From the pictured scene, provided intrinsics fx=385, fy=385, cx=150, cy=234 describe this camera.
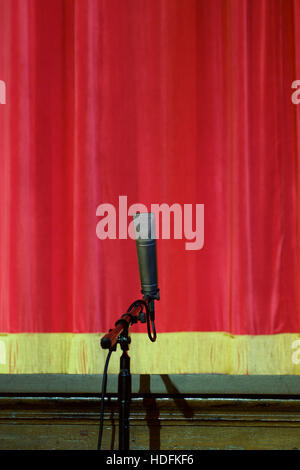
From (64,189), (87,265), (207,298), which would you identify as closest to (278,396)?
(207,298)

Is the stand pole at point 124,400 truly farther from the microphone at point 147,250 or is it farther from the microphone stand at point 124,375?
the microphone at point 147,250

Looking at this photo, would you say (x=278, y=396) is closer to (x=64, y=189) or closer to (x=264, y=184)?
(x=264, y=184)

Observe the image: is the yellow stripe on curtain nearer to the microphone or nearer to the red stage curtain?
the red stage curtain

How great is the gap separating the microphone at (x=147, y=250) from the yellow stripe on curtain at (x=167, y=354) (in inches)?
22.5

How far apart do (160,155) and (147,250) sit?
661mm

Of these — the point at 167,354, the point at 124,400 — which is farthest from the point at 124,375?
the point at 167,354

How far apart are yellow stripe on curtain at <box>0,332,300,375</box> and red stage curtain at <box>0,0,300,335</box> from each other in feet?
0.12

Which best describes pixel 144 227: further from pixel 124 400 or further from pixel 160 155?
pixel 160 155

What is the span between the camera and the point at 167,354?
4.45 feet

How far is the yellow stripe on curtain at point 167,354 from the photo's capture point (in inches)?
52.9

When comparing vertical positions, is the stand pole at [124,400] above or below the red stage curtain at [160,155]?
below

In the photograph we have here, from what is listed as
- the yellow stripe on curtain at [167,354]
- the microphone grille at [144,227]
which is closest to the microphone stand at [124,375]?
the microphone grille at [144,227]

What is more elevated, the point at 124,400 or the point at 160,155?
the point at 160,155

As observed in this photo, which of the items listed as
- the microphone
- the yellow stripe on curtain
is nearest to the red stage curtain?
the yellow stripe on curtain
